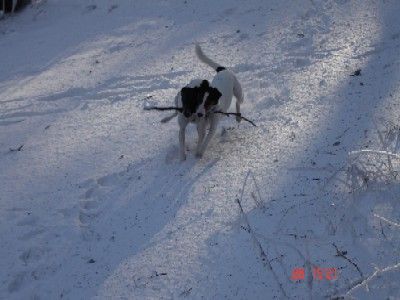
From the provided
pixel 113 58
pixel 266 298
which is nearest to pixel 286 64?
pixel 113 58

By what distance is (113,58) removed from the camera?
7.69m

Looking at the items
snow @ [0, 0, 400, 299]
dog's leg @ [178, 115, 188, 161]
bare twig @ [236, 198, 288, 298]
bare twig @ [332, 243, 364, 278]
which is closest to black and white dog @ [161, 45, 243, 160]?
dog's leg @ [178, 115, 188, 161]

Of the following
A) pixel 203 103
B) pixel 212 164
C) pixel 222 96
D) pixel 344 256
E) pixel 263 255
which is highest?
pixel 203 103

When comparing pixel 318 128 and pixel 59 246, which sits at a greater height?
pixel 318 128

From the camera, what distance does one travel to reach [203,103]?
459cm

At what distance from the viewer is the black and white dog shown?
4547 millimetres

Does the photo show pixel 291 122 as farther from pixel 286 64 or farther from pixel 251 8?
pixel 251 8

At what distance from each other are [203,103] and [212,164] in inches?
23.2

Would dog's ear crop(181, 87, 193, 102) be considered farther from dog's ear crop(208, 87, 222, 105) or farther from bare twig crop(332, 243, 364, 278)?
bare twig crop(332, 243, 364, 278)

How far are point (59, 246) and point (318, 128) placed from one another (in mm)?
2703
